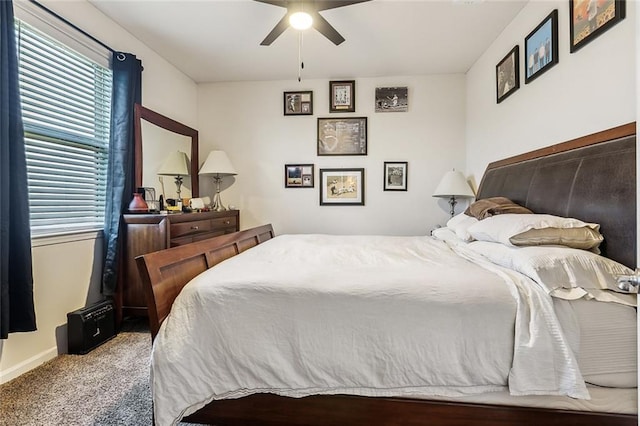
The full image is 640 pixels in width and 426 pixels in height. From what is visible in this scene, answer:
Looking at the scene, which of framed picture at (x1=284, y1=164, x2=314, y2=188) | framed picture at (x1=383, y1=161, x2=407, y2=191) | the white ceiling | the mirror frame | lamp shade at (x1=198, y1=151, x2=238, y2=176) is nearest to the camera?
the white ceiling

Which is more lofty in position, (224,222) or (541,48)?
(541,48)

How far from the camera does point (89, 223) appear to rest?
8.20 feet

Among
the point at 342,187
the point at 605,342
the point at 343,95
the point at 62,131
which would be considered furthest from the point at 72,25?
the point at 605,342

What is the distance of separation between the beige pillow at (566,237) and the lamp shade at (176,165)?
320 cm

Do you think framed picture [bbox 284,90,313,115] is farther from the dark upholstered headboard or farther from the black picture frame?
the dark upholstered headboard

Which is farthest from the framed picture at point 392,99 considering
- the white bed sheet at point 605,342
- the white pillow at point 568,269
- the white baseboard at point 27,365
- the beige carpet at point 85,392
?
the white baseboard at point 27,365

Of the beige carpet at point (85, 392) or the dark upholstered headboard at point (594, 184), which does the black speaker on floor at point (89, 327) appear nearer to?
the beige carpet at point (85, 392)

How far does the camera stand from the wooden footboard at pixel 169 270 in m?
1.22

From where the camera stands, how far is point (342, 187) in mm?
3904

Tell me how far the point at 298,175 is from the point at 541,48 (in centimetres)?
264

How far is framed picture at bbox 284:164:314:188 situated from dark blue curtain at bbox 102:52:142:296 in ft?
5.77

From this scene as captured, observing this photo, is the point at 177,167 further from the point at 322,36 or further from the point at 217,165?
the point at 322,36

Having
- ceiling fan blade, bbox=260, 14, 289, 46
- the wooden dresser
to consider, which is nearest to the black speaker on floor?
the wooden dresser

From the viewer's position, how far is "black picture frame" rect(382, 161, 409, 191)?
3.82 m
